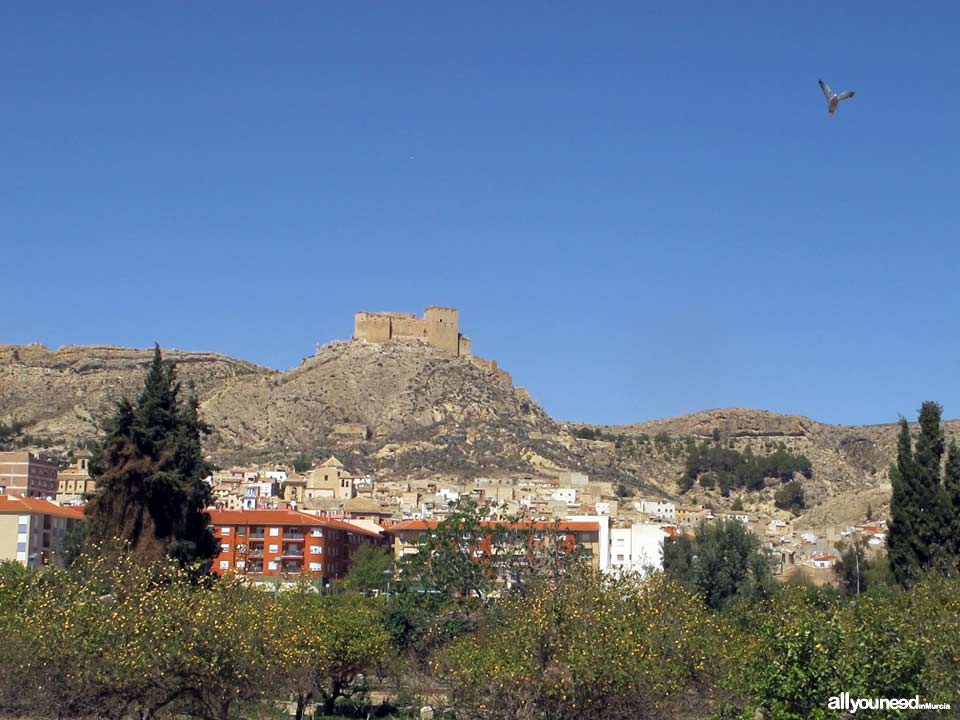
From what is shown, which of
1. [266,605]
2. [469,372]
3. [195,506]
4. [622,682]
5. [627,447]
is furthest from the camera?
[627,447]

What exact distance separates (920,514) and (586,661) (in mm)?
26701

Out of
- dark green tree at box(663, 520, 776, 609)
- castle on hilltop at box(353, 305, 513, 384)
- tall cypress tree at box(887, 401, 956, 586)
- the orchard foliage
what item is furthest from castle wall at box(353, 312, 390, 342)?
the orchard foliage

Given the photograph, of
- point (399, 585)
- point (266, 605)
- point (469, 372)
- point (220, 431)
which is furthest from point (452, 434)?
point (266, 605)

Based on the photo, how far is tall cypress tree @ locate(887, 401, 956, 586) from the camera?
46844 mm

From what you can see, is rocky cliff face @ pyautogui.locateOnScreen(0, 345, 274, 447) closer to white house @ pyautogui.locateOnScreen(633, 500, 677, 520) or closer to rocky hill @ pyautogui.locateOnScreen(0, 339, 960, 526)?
rocky hill @ pyautogui.locateOnScreen(0, 339, 960, 526)

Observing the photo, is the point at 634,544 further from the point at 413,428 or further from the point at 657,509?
the point at 413,428

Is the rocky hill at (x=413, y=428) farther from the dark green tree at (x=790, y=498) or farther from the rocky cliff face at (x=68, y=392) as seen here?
the dark green tree at (x=790, y=498)

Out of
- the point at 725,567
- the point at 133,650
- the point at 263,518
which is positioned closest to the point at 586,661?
the point at 133,650

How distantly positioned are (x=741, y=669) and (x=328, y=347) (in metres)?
150

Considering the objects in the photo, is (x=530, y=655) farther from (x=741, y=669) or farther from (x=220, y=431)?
(x=220, y=431)

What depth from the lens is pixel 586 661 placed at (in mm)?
24422

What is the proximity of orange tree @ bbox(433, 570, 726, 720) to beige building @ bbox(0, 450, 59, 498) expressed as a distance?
298 feet

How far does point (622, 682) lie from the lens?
2430 cm

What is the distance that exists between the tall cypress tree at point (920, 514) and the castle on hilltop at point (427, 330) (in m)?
120
